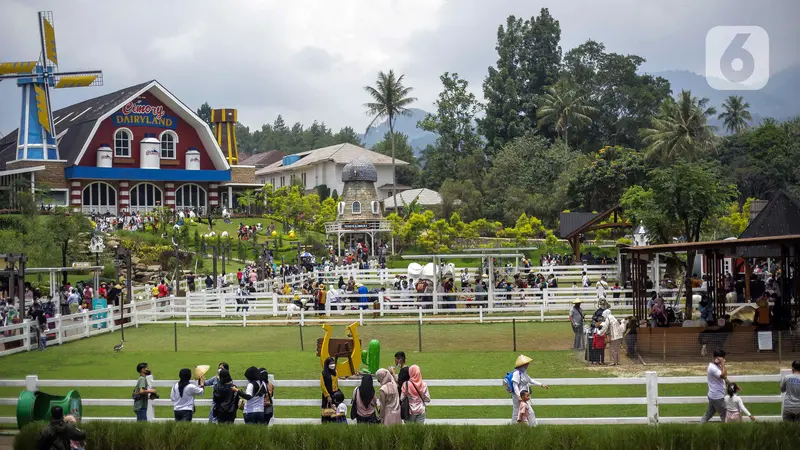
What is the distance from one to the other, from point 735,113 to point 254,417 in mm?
98577

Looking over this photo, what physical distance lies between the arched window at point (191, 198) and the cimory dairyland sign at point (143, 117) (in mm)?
4635

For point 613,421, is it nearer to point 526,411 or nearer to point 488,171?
point 526,411

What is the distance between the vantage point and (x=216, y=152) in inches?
2584

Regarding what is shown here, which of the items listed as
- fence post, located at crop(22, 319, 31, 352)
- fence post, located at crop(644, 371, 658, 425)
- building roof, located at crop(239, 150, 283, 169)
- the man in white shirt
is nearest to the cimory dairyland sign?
fence post, located at crop(22, 319, 31, 352)

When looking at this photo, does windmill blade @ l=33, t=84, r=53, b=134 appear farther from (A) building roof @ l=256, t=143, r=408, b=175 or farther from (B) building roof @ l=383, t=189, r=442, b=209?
(A) building roof @ l=256, t=143, r=408, b=175

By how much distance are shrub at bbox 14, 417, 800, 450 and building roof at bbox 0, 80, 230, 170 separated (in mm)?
50743

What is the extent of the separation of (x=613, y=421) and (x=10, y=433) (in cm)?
934

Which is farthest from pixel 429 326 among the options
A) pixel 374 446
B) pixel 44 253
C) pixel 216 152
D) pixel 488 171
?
pixel 488 171

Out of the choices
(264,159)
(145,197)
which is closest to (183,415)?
(145,197)

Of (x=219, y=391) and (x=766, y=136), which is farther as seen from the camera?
(x=766, y=136)

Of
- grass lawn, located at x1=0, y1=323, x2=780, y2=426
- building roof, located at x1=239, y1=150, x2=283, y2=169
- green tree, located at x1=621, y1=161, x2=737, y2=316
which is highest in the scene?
building roof, located at x1=239, y1=150, x2=283, y2=169

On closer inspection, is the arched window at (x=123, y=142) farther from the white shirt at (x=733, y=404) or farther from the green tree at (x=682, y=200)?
the white shirt at (x=733, y=404)

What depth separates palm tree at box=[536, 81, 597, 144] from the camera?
3108 inches

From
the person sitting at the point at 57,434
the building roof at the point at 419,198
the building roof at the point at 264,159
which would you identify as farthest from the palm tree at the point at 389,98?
the person sitting at the point at 57,434
